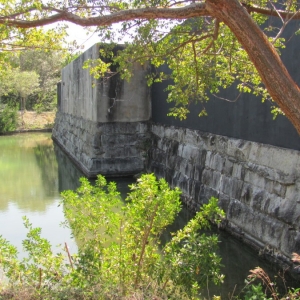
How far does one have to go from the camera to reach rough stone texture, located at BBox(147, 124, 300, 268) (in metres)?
5.30

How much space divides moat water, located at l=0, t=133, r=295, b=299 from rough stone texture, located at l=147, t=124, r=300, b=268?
0.32m

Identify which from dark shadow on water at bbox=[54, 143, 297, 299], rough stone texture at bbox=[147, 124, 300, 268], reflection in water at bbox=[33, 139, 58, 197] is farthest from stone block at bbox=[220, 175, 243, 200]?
reflection in water at bbox=[33, 139, 58, 197]

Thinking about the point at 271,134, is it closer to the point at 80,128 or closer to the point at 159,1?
the point at 159,1

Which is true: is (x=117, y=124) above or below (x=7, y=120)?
above

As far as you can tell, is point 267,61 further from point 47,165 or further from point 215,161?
point 47,165

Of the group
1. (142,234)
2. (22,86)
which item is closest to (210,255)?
(142,234)

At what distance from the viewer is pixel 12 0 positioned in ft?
13.8

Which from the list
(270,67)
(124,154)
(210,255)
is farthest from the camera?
(124,154)

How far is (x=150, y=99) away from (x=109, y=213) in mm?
7860

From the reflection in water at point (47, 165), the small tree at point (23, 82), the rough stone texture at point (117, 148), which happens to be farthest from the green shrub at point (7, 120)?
the rough stone texture at point (117, 148)

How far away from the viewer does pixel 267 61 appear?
2703mm

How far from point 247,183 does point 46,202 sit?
4730 mm

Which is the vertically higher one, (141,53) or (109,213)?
(141,53)

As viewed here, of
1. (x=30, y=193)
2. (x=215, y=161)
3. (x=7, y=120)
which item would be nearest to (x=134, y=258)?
(x=215, y=161)
